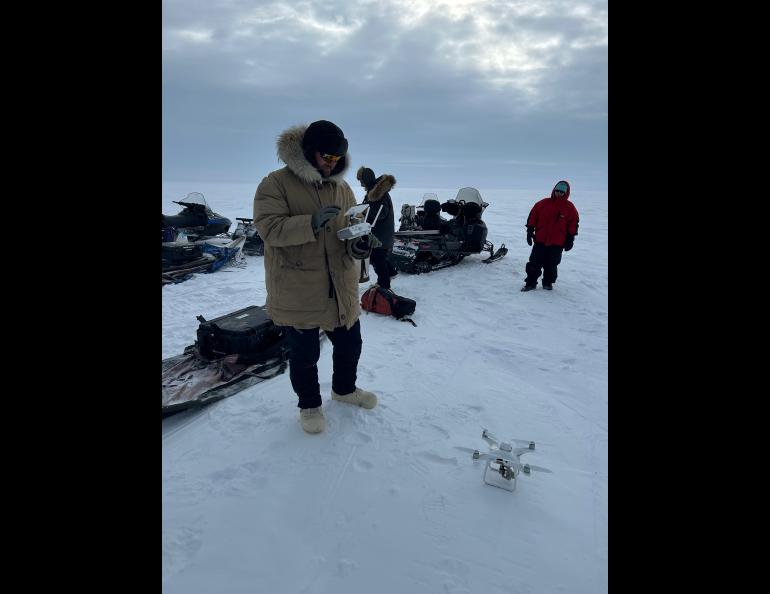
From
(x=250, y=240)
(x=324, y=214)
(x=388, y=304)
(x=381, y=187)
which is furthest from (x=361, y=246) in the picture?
(x=250, y=240)

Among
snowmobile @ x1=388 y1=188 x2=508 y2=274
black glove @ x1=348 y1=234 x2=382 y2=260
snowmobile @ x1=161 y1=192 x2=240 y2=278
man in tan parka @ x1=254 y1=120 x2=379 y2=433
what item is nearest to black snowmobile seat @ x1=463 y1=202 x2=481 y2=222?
snowmobile @ x1=388 y1=188 x2=508 y2=274

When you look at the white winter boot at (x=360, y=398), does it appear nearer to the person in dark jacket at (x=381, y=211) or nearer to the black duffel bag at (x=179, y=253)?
the person in dark jacket at (x=381, y=211)

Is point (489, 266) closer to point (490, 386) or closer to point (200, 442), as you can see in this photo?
point (490, 386)

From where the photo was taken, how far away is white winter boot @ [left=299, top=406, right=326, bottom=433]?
9.48ft

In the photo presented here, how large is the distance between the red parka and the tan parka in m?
5.47

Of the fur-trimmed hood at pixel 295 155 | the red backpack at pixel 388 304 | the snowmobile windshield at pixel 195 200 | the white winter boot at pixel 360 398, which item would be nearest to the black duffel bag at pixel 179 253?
the snowmobile windshield at pixel 195 200

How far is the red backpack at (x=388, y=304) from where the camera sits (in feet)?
18.5

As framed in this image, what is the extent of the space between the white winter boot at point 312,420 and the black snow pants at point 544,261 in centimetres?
560

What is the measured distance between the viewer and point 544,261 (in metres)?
7.47

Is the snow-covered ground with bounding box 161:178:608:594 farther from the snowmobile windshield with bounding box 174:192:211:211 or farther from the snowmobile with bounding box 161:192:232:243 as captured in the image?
the snowmobile windshield with bounding box 174:192:211:211

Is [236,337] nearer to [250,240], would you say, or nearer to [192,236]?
[192,236]
